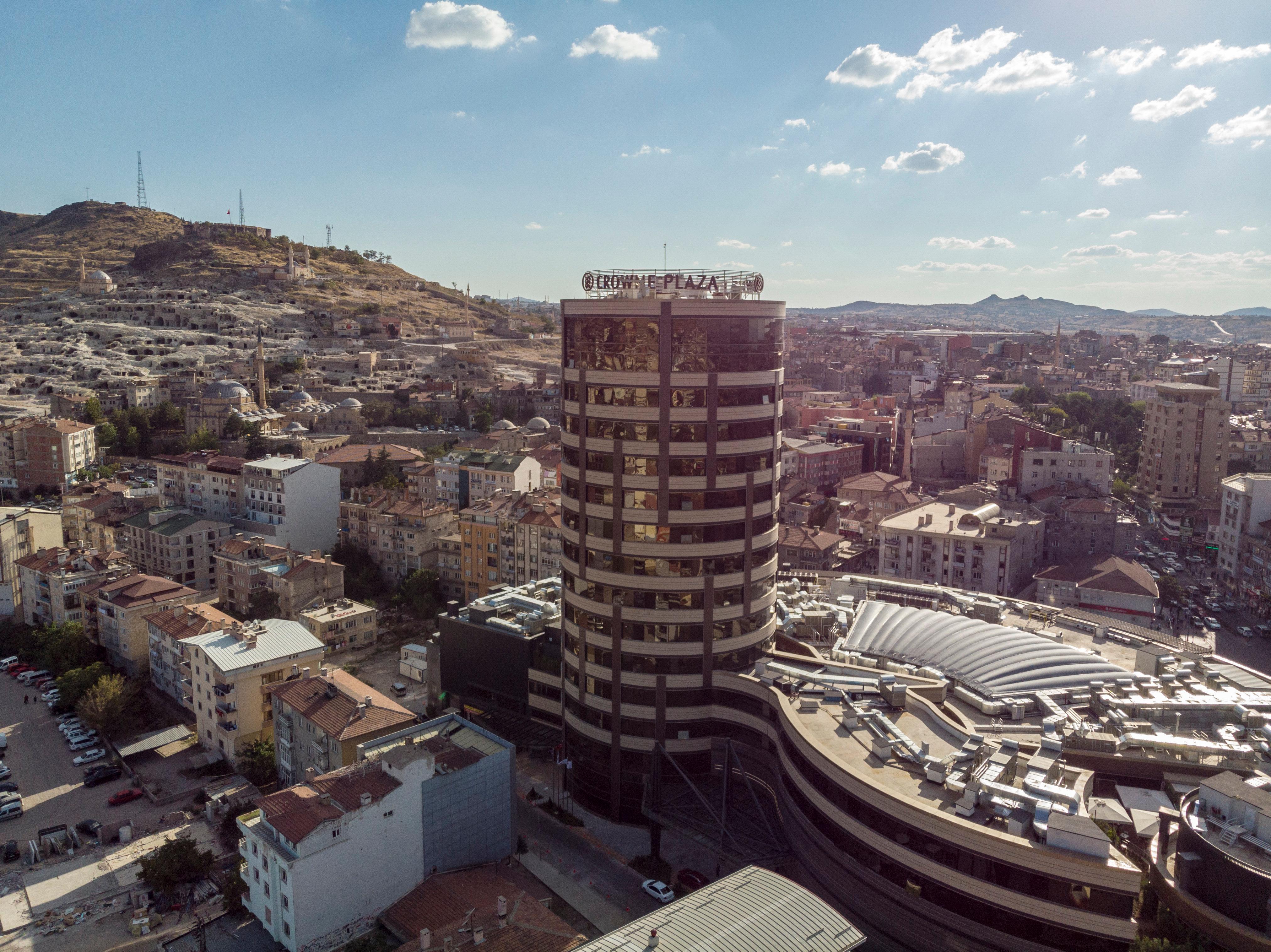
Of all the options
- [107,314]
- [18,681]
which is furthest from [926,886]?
[107,314]

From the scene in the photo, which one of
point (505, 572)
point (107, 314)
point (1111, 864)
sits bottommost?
point (505, 572)

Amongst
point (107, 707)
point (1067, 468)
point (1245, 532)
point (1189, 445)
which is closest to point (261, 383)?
point (107, 707)

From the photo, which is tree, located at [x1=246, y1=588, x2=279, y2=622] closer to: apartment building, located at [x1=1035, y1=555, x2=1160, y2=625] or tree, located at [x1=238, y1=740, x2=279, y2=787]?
tree, located at [x1=238, y1=740, x2=279, y2=787]

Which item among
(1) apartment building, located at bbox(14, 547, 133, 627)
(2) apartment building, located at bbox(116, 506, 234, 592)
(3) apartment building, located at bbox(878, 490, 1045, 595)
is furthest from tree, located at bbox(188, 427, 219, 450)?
(3) apartment building, located at bbox(878, 490, 1045, 595)

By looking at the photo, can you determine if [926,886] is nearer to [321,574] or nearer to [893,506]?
[321,574]

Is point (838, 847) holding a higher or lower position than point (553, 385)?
lower

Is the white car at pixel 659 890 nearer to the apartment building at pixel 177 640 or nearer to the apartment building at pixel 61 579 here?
the apartment building at pixel 177 640
